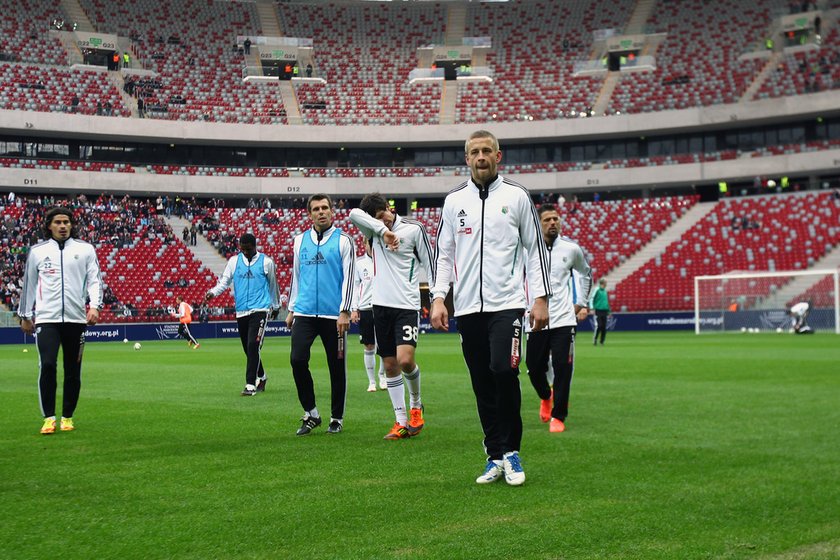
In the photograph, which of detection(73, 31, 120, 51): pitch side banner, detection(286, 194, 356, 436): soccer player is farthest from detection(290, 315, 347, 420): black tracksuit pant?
detection(73, 31, 120, 51): pitch side banner

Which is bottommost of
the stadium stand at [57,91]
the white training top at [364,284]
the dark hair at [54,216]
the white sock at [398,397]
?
the white sock at [398,397]

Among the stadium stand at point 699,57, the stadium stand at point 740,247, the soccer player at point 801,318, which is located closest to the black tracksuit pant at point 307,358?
the soccer player at point 801,318

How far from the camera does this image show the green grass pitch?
15.8 ft

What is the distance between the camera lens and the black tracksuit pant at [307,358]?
9.46 meters

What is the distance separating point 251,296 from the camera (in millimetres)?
14180

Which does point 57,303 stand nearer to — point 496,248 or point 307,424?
point 307,424

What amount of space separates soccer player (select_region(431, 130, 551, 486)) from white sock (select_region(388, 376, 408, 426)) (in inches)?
100

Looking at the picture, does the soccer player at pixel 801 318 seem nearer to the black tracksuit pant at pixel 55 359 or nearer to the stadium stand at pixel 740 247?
the stadium stand at pixel 740 247

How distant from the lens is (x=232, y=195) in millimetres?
59500

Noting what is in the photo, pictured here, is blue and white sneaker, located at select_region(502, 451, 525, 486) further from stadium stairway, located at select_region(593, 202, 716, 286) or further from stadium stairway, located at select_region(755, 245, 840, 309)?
stadium stairway, located at select_region(593, 202, 716, 286)

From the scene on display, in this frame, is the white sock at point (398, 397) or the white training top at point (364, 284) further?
the white training top at point (364, 284)

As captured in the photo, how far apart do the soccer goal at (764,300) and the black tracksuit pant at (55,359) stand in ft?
114

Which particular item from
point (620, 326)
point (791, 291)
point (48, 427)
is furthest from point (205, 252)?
point (48, 427)

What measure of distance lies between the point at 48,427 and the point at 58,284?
1526 millimetres
